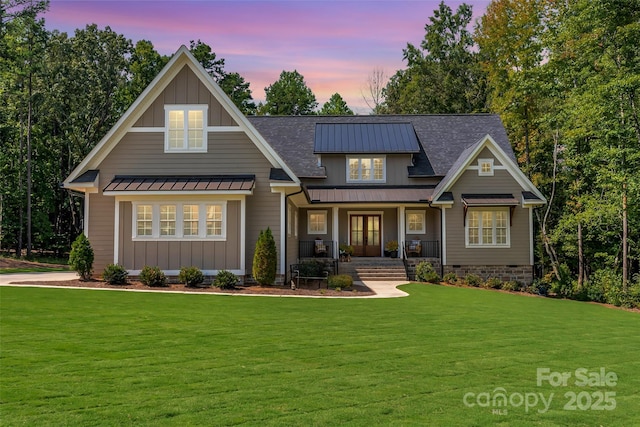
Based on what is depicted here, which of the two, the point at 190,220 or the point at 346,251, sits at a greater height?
the point at 190,220

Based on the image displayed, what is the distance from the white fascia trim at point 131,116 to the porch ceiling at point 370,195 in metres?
8.16

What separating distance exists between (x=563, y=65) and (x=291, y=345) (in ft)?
69.0

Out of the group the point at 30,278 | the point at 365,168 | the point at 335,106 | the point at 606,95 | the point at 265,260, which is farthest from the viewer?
the point at 335,106

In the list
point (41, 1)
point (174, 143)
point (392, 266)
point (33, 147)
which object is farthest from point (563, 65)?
point (33, 147)

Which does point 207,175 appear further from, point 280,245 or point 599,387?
point 599,387

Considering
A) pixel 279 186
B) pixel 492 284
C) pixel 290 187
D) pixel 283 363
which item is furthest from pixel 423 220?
pixel 283 363

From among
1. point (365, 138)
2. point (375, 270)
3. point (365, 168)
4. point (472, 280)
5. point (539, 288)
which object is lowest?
point (539, 288)

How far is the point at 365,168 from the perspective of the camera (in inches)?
1021

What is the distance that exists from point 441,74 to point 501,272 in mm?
24140

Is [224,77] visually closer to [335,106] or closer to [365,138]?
[335,106]

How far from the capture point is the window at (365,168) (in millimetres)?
25859

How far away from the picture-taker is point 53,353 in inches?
268

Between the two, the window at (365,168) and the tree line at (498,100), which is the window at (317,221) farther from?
the tree line at (498,100)

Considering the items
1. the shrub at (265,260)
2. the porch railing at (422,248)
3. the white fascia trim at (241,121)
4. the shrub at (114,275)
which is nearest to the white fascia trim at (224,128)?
the white fascia trim at (241,121)
